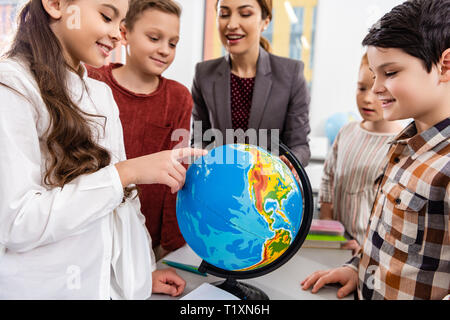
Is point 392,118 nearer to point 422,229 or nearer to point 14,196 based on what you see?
point 422,229

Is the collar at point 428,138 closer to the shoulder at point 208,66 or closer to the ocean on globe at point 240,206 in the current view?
the ocean on globe at point 240,206

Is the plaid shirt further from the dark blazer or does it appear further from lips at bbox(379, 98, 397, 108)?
the dark blazer

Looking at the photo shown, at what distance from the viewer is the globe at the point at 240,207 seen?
62cm

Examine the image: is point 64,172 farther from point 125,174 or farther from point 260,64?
point 260,64

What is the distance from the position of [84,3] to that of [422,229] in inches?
35.1

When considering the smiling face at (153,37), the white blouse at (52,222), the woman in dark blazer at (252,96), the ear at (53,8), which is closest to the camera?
the white blouse at (52,222)

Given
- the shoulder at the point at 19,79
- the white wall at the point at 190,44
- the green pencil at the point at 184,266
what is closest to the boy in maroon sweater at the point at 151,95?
the green pencil at the point at 184,266

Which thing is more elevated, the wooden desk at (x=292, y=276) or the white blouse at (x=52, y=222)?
the white blouse at (x=52, y=222)

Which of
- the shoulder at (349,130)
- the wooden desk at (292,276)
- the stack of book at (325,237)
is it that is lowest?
the wooden desk at (292,276)

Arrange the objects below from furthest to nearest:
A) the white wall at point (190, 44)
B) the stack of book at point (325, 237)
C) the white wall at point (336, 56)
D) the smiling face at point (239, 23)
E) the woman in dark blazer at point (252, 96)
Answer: the white wall at point (336, 56) → the white wall at point (190, 44) → the woman in dark blazer at point (252, 96) → the smiling face at point (239, 23) → the stack of book at point (325, 237)

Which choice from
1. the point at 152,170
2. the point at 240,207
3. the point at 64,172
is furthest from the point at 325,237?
the point at 64,172

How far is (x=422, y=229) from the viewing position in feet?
2.42

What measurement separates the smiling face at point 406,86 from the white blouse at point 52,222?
643mm
